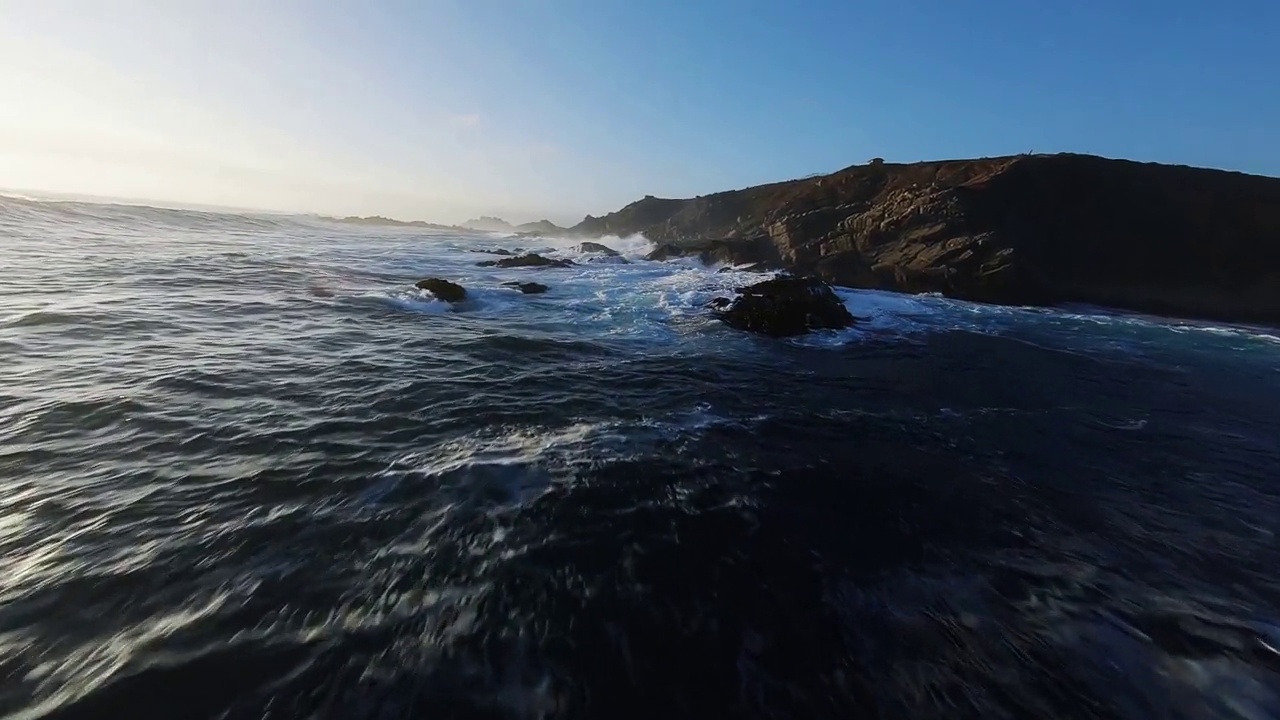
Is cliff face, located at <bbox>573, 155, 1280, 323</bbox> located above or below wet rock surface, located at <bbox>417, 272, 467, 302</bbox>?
above

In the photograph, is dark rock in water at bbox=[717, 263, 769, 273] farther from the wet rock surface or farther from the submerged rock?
the wet rock surface

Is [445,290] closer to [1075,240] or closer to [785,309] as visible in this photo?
[785,309]

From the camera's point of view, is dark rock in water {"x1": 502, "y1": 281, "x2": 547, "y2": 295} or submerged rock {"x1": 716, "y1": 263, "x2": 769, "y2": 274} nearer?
dark rock in water {"x1": 502, "y1": 281, "x2": 547, "y2": 295}

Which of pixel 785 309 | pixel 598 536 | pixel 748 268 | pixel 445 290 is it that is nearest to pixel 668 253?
pixel 748 268

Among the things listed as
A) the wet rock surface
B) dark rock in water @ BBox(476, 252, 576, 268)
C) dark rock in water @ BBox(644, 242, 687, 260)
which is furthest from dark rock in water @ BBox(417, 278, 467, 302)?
dark rock in water @ BBox(644, 242, 687, 260)

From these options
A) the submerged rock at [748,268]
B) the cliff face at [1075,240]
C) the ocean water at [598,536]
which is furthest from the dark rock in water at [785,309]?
the submerged rock at [748,268]

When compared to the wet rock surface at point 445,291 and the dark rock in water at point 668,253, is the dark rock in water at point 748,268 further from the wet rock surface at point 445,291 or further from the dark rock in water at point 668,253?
the wet rock surface at point 445,291
